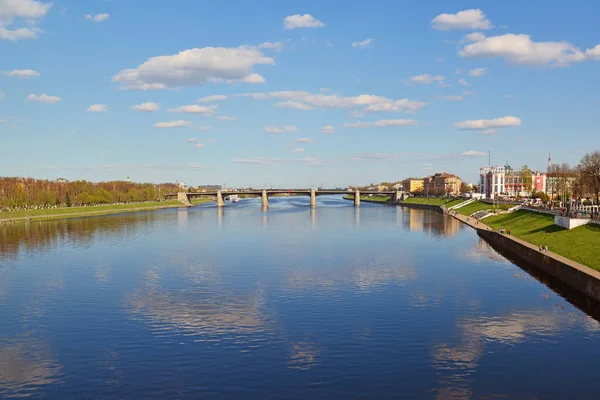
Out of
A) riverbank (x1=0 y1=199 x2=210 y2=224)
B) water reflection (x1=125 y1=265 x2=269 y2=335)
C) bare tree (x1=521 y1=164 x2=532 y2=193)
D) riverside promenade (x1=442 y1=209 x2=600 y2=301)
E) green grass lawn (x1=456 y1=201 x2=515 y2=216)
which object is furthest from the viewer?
bare tree (x1=521 y1=164 x2=532 y2=193)

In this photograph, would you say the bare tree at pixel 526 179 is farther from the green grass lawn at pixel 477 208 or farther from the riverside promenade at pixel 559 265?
the riverside promenade at pixel 559 265

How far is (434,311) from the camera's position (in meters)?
36.7

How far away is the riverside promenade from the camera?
40594mm

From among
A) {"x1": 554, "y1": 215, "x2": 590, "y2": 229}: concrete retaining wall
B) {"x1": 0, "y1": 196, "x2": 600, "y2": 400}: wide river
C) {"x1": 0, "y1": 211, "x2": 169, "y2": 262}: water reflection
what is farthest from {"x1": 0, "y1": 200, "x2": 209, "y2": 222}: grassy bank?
{"x1": 554, "y1": 215, "x2": 590, "y2": 229}: concrete retaining wall

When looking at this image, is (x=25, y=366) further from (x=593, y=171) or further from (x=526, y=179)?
(x=526, y=179)

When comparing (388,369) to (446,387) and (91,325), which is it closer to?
(446,387)

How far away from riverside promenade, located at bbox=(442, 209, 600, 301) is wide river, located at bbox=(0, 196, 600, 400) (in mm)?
1371

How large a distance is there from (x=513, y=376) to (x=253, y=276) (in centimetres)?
2948

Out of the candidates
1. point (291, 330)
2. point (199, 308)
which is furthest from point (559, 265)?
point (199, 308)

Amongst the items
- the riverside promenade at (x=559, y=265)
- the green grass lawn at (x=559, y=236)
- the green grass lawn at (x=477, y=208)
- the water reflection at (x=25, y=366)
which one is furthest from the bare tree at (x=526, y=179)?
the water reflection at (x=25, y=366)

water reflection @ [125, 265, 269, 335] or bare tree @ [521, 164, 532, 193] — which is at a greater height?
bare tree @ [521, 164, 532, 193]

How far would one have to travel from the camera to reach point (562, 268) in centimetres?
4759

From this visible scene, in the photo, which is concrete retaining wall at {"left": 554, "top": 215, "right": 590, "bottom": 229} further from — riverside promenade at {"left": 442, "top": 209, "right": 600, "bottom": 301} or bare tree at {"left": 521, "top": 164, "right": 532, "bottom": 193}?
bare tree at {"left": 521, "top": 164, "right": 532, "bottom": 193}

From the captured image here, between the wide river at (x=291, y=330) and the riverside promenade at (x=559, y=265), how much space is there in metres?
1.37
